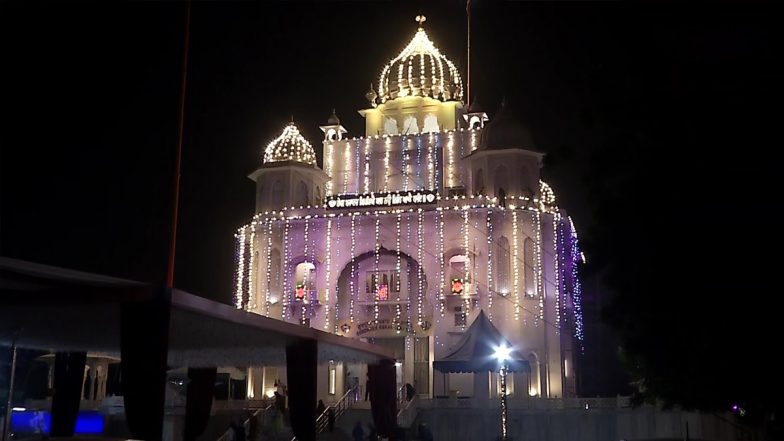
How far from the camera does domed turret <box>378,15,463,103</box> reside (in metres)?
47.5

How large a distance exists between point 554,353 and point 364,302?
924 cm

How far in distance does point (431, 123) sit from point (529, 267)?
11.2 meters

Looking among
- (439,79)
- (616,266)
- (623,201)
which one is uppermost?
(439,79)

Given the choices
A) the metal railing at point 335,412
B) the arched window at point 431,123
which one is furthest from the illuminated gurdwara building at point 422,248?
the metal railing at point 335,412

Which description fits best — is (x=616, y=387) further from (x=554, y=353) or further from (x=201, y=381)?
(x=201, y=381)

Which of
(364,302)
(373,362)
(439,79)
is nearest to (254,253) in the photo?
(364,302)

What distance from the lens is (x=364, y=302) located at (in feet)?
136

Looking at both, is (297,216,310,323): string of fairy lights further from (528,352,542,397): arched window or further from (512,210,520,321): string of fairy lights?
(528,352,542,397): arched window

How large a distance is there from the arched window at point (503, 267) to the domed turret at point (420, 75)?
428 inches

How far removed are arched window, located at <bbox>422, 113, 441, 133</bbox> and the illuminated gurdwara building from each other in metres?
0.25

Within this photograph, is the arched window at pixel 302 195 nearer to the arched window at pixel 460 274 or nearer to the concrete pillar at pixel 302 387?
the arched window at pixel 460 274

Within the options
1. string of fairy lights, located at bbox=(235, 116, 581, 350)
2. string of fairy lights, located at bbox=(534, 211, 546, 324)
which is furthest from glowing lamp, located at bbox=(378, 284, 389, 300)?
string of fairy lights, located at bbox=(534, 211, 546, 324)

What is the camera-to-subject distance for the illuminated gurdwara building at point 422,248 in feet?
129

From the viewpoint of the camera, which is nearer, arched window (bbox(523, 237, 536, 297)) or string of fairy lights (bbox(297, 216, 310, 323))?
arched window (bbox(523, 237, 536, 297))
